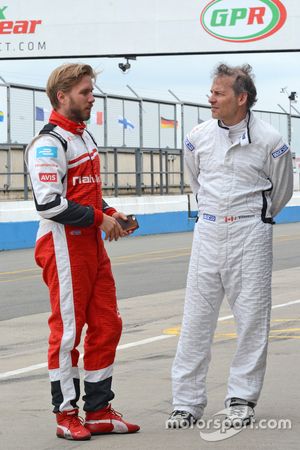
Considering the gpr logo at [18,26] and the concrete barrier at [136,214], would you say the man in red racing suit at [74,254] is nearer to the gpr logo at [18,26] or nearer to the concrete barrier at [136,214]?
the concrete barrier at [136,214]

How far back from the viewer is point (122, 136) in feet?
106

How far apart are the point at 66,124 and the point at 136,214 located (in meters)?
22.7

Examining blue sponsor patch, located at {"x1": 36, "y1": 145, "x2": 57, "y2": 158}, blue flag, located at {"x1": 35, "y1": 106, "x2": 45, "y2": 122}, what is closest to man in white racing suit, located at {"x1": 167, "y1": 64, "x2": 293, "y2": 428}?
blue sponsor patch, located at {"x1": 36, "y1": 145, "x2": 57, "y2": 158}

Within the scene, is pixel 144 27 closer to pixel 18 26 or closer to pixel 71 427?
pixel 18 26

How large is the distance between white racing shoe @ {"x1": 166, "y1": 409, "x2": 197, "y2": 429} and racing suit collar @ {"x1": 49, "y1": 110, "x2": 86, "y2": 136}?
5.11 feet

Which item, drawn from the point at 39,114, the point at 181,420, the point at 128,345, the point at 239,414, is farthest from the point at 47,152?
the point at 39,114

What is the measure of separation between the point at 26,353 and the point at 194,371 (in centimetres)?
316

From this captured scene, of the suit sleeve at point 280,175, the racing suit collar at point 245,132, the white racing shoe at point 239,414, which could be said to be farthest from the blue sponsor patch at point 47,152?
the white racing shoe at point 239,414

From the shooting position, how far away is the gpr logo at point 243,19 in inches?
1233

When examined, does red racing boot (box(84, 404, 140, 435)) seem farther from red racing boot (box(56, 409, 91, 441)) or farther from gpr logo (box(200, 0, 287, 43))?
gpr logo (box(200, 0, 287, 43))

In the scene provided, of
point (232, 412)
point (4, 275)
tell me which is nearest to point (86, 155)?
point (232, 412)

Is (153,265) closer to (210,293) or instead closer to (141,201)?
(141,201)

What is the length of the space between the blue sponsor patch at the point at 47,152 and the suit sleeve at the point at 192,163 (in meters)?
0.81

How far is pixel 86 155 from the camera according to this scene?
21.8 ft
